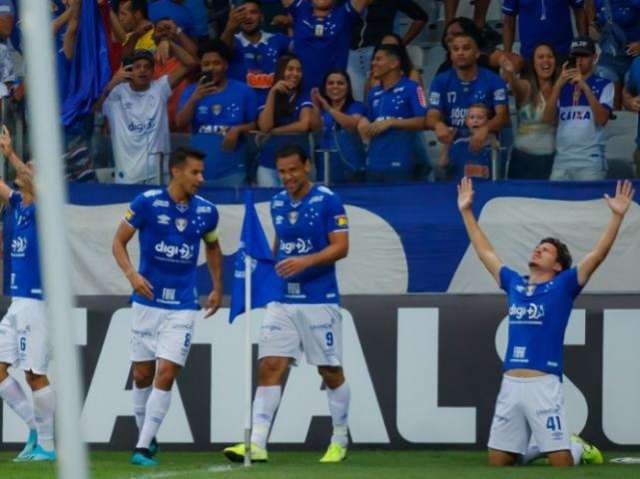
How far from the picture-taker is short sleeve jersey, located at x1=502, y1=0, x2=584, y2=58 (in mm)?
14195

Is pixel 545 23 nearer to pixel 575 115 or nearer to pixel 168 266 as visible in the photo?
pixel 575 115

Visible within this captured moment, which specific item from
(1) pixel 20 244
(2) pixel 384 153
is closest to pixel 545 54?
(2) pixel 384 153

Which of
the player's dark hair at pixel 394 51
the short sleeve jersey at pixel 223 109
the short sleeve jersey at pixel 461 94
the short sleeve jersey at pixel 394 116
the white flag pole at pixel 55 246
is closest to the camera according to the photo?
the white flag pole at pixel 55 246

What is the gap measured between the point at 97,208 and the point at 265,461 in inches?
118

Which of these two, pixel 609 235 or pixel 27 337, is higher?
pixel 609 235

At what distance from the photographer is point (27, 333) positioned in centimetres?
1058

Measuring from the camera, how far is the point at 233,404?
37.9ft

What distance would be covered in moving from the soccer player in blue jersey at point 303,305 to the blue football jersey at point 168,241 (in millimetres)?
508

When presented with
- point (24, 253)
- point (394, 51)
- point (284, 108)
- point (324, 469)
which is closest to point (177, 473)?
point (324, 469)

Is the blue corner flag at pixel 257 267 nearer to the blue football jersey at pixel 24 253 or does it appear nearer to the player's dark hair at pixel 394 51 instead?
the blue football jersey at pixel 24 253

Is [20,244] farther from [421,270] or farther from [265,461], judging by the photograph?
[421,270]

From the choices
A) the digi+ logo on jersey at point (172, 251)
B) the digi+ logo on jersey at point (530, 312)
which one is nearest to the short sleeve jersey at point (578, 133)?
the digi+ logo on jersey at point (530, 312)

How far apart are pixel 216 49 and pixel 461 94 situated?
2.12 m

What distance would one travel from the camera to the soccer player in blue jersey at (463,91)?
1245 centimetres
